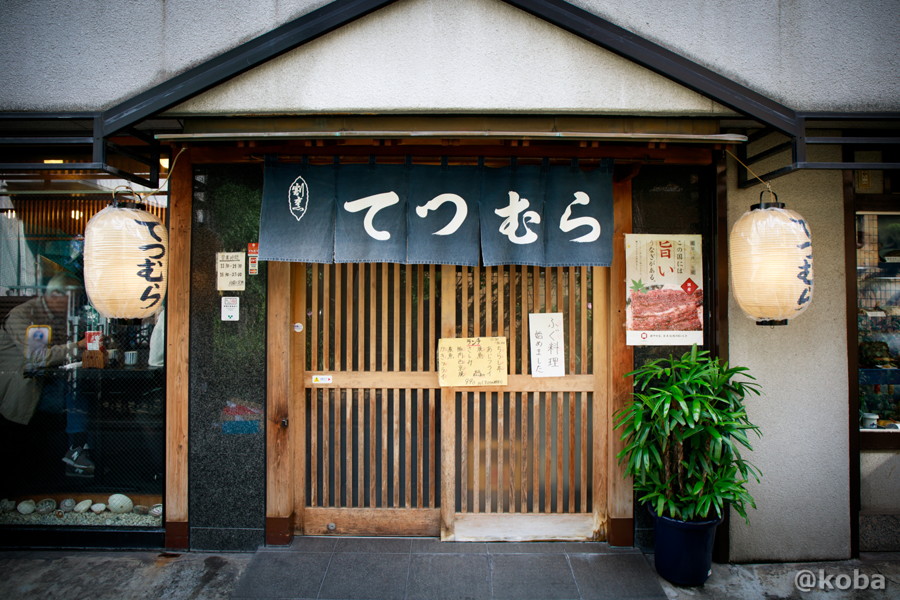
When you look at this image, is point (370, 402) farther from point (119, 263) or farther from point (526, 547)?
point (119, 263)

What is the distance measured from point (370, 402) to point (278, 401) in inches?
39.0

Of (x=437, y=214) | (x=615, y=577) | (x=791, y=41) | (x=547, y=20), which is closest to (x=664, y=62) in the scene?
(x=547, y=20)

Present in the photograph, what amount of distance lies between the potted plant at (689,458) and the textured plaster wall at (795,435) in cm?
66

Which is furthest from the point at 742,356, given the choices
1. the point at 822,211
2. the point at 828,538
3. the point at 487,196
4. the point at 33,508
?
the point at 33,508

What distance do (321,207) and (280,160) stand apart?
65 centimetres

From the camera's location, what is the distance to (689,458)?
447 cm

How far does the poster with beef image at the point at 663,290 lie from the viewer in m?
4.97

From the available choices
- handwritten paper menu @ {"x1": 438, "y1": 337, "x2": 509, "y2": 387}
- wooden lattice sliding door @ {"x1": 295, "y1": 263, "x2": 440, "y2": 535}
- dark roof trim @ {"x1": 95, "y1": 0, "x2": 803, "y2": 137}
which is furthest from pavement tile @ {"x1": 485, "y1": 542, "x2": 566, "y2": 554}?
dark roof trim @ {"x1": 95, "y1": 0, "x2": 803, "y2": 137}

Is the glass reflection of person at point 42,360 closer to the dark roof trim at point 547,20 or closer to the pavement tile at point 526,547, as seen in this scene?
the dark roof trim at point 547,20

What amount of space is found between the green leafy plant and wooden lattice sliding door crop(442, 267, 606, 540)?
0.68 meters

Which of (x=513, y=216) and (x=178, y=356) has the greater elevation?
(x=513, y=216)

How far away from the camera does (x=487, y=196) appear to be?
4.54m

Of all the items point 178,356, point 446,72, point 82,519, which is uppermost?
point 446,72
